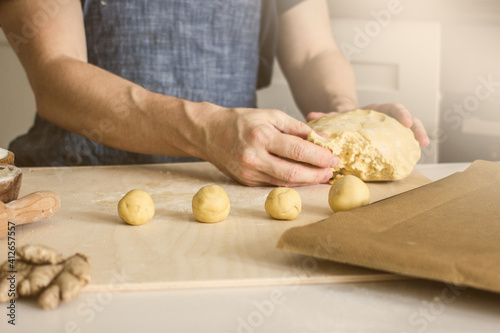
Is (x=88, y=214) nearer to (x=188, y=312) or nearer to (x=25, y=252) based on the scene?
(x=25, y=252)

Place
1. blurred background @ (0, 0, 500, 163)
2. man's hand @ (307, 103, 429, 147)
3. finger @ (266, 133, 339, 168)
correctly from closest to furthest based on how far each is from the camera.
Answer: finger @ (266, 133, 339, 168)
man's hand @ (307, 103, 429, 147)
blurred background @ (0, 0, 500, 163)

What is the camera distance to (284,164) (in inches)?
46.1

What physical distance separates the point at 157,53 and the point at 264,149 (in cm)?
68

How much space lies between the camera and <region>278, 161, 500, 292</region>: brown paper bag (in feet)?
2.13

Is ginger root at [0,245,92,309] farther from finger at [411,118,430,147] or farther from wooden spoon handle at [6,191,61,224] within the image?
finger at [411,118,430,147]

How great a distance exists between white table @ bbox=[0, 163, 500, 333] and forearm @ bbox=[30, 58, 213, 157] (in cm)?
62

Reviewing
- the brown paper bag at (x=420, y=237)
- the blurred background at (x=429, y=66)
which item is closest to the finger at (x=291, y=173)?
the brown paper bag at (x=420, y=237)

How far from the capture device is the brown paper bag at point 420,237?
0.65m

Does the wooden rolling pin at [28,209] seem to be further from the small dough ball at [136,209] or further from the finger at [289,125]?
the finger at [289,125]

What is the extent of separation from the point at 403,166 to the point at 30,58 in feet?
3.47

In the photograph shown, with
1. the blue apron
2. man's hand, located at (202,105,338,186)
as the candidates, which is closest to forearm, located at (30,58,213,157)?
man's hand, located at (202,105,338,186)

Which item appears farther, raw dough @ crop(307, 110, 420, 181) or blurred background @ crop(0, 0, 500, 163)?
blurred background @ crop(0, 0, 500, 163)

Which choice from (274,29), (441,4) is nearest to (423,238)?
(274,29)

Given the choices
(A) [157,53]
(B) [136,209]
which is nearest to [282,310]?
(B) [136,209]
